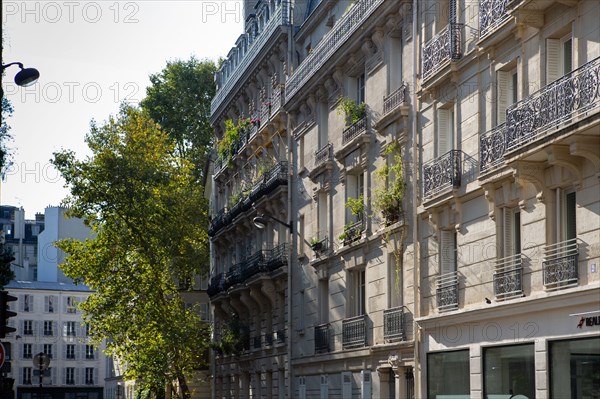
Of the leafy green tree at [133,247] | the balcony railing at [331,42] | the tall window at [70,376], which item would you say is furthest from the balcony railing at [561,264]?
the tall window at [70,376]

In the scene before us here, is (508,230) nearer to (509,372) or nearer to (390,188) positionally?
(509,372)

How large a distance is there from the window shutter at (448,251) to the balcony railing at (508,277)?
2874 millimetres

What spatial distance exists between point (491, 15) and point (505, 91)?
4.94ft

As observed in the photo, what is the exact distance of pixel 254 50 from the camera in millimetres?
45812

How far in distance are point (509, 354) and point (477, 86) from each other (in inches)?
215

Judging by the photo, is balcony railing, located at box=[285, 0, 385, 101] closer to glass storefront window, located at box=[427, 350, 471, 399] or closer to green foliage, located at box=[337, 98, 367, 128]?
green foliage, located at box=[337, 98, 367, 128]

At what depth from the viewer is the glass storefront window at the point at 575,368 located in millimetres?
19438

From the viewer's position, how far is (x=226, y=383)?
5225cm

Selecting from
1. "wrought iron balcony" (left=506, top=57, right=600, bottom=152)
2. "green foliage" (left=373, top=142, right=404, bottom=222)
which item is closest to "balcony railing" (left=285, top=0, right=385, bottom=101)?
"green foliage" (left=373, top=142, right=404, bottom=222)

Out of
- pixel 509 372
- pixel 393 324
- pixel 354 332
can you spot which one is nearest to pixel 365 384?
pixel 354 332

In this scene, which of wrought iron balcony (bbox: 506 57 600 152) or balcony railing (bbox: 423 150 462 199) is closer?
wrought iron balcony (bbox: 506 57 600 152)

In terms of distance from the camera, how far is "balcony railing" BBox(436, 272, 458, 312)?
2516cm

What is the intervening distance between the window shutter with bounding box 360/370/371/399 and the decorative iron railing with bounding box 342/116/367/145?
6343mm

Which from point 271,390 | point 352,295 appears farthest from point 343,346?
point 271,390
